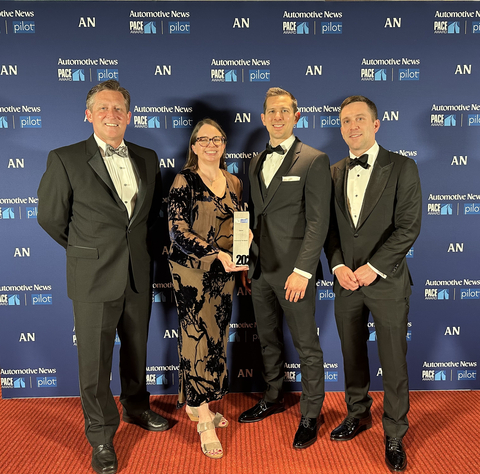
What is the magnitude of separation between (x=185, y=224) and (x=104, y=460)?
1555 millimetres

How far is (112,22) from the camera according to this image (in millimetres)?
3127

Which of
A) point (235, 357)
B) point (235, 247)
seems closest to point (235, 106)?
point (235, 247)

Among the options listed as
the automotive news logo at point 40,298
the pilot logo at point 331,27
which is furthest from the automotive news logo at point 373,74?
the automotive news logo at point 40,298

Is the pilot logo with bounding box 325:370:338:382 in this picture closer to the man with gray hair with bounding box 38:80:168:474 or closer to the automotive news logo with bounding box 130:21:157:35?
the man with gray hair with bounding box 38:80:168:474

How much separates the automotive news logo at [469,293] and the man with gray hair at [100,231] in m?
2.62

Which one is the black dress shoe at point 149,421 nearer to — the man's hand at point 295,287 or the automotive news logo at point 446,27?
the man's hand at point 295,287

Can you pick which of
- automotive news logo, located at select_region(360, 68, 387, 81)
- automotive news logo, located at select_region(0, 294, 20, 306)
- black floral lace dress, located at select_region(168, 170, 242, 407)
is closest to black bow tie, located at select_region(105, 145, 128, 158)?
black floral lace dress, located at select_region(168, 170, 242, 407)

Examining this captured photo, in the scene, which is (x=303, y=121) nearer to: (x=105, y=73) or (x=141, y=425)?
(x=105, y=73)

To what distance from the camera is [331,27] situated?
3.17m

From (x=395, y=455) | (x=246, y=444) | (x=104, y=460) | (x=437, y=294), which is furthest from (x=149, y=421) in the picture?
(x=437, y=294)

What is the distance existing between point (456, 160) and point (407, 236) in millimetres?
1288

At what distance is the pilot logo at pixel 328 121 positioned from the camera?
325cm

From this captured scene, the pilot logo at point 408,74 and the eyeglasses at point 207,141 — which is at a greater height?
the pilot logo at point 408,74

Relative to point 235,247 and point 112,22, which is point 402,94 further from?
point 112,22
